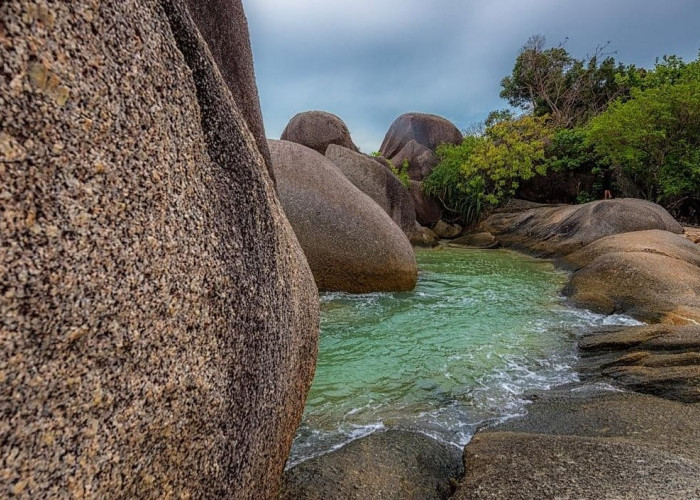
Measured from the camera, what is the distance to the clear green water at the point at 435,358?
2908mm

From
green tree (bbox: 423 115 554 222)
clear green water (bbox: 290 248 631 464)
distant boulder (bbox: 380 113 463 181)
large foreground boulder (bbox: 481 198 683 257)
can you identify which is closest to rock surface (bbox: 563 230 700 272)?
clear green water (bbox: 290 248 631 464)

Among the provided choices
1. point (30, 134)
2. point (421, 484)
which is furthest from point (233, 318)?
point (421, 484)

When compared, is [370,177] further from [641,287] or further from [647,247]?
[641,287]

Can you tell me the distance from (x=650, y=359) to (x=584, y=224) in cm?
930

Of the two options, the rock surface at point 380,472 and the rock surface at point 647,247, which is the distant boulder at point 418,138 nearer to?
the rock surface at point 647,247

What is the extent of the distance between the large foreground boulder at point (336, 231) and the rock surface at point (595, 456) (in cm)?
409

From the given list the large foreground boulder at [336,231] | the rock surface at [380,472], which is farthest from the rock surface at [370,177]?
the rock surface at [380,472]

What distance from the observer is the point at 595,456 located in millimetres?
1866

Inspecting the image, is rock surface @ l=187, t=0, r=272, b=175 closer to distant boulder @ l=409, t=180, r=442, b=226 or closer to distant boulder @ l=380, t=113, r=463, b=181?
distant boulder @ l=409, t=180, r=442, b=226

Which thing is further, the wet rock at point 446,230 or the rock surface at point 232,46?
the wet rock at point 446,230

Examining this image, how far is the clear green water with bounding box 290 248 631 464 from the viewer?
114 inches

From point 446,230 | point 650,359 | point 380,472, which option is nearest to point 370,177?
point 446,230

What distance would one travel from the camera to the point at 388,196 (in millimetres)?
13008

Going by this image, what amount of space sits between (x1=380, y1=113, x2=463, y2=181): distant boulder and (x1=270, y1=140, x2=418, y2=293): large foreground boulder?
50.3 ft
